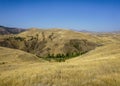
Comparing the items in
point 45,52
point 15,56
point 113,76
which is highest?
point 113,76

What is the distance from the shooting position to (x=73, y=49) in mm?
194125

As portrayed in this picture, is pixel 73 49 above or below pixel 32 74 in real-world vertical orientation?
below

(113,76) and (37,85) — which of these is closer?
(37,85)

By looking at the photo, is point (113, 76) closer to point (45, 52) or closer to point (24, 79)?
point (24, 79)

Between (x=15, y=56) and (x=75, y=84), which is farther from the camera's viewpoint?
(x=15, y=56)

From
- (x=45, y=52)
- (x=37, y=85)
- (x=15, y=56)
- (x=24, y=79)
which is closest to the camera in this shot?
(x=37, y=85)

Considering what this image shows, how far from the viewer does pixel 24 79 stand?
2273 centimetres

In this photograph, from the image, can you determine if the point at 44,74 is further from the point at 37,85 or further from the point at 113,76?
the point at 113,76

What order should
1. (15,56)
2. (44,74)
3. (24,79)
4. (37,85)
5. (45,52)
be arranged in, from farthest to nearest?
(45,52), (15,56), (44,74), (24,79), (37,85)

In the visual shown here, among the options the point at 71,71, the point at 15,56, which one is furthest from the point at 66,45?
the point at 71,71

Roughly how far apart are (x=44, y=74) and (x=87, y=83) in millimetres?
5229

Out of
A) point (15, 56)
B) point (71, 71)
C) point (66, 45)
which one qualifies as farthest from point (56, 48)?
point (71, 71)

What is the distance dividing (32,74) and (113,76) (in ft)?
30.5

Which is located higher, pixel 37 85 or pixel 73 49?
pixel 37 85
